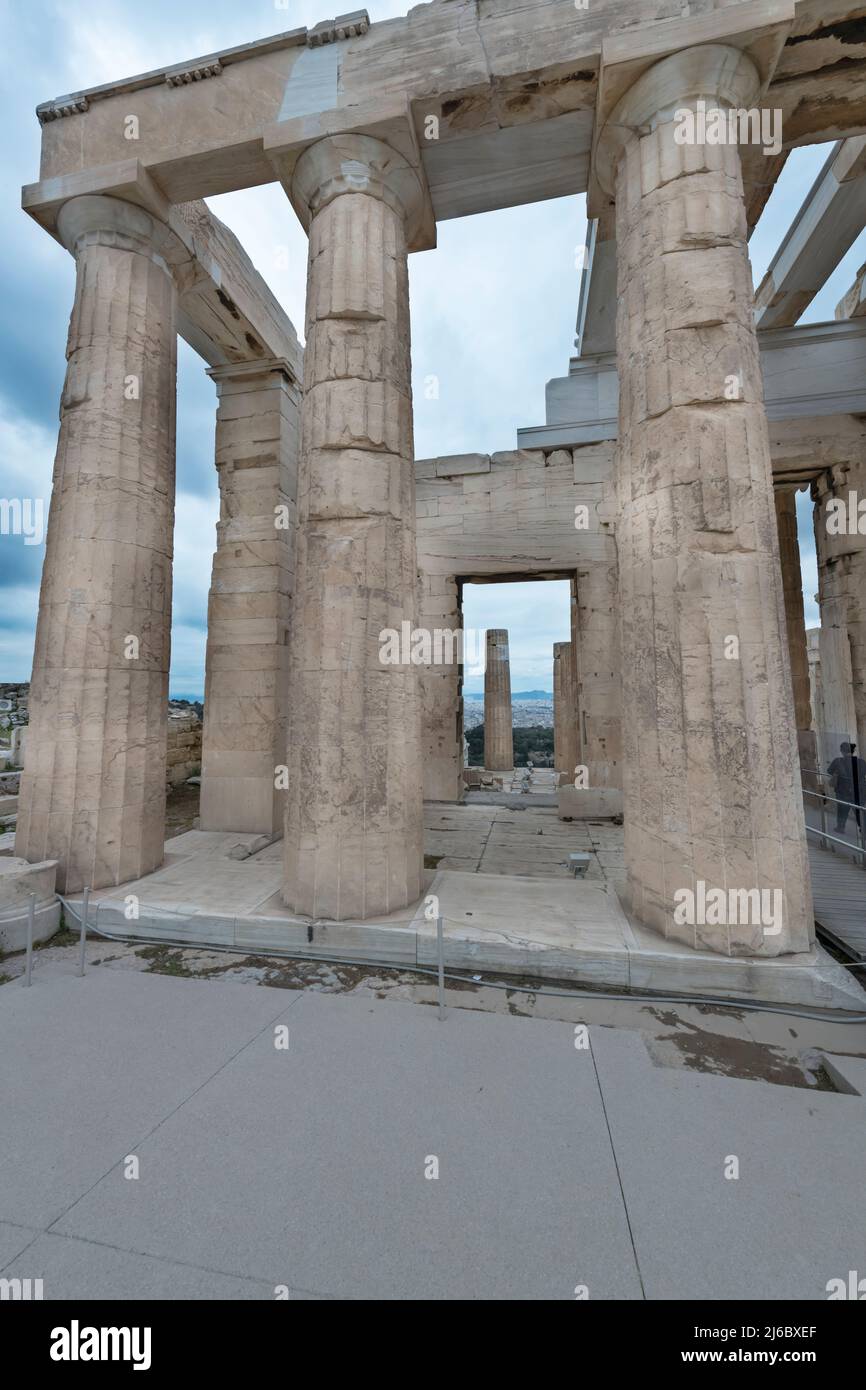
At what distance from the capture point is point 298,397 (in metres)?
9.73

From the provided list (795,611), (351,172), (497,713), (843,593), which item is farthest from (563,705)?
(351,172)

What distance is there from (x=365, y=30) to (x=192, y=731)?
12.2 metres

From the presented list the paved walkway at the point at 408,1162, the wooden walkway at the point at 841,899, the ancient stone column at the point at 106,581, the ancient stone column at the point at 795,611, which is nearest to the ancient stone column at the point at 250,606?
the ancient stone column at the point at 106,581

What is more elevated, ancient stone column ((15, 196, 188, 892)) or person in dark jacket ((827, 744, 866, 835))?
ancient stone column ((15, 196, 188, 892))

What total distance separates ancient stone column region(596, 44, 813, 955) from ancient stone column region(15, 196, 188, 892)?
5.09 meters

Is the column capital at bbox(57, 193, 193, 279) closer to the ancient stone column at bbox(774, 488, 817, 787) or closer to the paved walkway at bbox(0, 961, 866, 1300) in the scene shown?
the paved walkway at bbox(0, 961, 866, 1300)

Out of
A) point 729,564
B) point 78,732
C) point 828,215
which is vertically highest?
point 828,215

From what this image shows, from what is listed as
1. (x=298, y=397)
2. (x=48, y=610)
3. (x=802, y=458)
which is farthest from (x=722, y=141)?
(x=48, y=610)

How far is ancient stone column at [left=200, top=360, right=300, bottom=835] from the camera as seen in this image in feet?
27.9

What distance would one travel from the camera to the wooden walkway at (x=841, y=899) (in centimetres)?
485

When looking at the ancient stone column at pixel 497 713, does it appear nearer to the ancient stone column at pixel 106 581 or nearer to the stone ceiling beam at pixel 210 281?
the stone ceiling beam at pixel 210 281

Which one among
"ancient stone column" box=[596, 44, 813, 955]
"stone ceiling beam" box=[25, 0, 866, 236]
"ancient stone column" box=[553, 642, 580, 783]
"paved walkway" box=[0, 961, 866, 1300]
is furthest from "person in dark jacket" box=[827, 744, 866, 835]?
"stone ceiling beam" box=[25, 0, 866, 236]

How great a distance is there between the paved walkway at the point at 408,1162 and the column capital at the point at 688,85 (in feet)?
24.3
